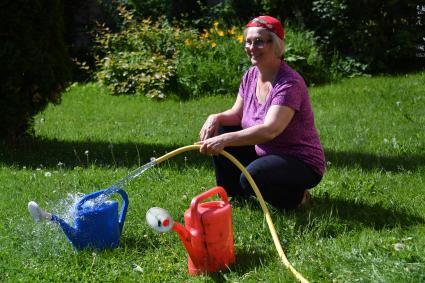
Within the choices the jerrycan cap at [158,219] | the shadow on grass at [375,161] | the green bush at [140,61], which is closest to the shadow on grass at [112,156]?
the shadow on grass at [375,161]

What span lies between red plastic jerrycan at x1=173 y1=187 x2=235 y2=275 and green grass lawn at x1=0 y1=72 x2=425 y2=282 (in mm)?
67

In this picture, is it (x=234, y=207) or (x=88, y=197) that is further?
(x=234, y=207)

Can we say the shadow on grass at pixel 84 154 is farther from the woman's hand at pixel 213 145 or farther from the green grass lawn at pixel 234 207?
the woman's hand at pixel 213 145

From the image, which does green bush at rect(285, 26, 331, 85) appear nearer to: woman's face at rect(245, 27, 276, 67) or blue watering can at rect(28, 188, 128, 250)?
woman's face at rect(245, 27, 276, 67)

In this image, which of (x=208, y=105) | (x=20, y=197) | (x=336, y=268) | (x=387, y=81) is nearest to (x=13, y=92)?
(x=20, y=197)

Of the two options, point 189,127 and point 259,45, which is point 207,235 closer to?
point 259,45

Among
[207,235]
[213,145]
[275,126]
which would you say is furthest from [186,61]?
[207,235]

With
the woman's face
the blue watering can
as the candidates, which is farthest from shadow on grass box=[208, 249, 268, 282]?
the woman's face

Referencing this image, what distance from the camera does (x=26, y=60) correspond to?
229 inches

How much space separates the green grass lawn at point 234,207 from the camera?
3.14 meters

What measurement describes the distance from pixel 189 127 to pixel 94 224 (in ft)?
10.9

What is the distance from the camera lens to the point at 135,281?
3.15 metres

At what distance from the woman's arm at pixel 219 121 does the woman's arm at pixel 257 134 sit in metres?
0.41

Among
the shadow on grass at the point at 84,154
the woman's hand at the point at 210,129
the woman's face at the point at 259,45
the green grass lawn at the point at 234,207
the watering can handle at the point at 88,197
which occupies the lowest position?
the shadow on grass at the point at 84,154
